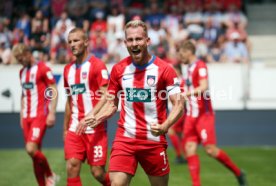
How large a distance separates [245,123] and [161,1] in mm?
7902

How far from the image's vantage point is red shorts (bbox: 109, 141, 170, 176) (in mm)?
6102

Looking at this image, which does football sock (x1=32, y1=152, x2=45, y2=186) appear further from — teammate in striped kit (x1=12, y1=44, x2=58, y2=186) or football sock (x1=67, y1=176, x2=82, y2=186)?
football sock (x1=67, y1=176, x2=82, y2=186)

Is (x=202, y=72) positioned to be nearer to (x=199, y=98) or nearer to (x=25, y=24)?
(x=199, y=98)

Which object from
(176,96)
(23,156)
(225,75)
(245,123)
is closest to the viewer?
(176,96)

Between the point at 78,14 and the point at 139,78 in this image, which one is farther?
the point at 78,14

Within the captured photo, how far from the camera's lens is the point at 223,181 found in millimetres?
9336

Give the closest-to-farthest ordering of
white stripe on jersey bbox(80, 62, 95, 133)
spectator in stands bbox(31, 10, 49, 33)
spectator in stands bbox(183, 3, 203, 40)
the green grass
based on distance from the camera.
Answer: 1. white stripe on jersey bbox(80, 62, 95, 133)
2. the green grass
3. spectator in stands bbox(183, 3, 203, 40)
4. spectator in stands bbox(31, 10, 49, 33)

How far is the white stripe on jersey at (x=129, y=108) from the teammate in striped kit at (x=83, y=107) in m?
0.98

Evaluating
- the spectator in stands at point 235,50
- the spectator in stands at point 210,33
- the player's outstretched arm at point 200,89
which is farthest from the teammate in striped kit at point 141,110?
the spectator in stands at point 210,33

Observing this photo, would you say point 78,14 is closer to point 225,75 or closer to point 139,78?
point 225,75

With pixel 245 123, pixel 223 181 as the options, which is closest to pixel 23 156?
pixel 223 181

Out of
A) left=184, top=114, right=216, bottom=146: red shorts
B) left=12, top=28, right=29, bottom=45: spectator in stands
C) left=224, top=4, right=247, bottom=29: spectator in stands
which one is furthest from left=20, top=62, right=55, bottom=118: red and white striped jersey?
left=224, top=4, right=247, bottom=29: spectator in stands

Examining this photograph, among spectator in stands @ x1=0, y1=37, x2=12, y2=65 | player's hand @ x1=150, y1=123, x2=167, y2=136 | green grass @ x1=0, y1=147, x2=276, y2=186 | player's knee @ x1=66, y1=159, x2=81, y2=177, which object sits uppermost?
spectator in stands @ x1=0, y1=37, x2=12, y2=65

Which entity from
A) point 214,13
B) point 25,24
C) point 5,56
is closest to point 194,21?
point 214,13
